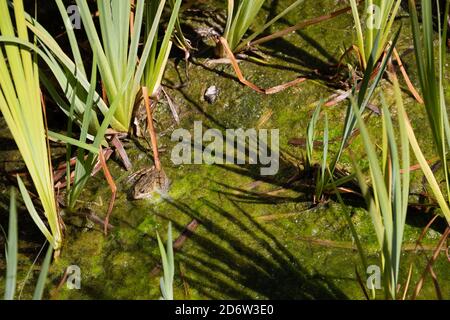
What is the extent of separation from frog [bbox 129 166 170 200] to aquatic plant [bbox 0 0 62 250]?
0.75 ft

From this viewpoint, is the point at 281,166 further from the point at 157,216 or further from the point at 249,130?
the point at 157,216

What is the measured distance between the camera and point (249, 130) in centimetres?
172

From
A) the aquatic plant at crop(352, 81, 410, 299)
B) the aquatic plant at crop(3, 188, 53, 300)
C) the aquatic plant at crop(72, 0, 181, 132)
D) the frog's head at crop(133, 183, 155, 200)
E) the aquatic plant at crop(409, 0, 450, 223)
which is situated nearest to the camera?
the aquatic plant at crop(3, 188, 53, 300)

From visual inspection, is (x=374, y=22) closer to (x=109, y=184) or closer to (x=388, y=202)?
(x=388, y=202)

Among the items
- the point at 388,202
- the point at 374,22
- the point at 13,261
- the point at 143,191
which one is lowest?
the point at 13,261

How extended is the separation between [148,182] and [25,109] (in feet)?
1.21

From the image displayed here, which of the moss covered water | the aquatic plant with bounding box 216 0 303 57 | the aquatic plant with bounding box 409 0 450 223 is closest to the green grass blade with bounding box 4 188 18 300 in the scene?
the moss covered water

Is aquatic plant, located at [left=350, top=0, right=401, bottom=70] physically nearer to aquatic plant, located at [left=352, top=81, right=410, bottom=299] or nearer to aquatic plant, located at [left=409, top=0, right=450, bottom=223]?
aquatic plant, located at [left=409, top=0, right=450, bottom=223]

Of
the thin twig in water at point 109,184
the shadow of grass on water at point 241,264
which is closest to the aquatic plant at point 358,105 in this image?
the shadow of grass on water at point 241,264

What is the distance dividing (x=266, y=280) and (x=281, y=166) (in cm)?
33

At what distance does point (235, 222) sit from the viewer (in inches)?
61.1

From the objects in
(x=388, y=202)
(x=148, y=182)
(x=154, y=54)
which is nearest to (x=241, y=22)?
(x=154, y=54)

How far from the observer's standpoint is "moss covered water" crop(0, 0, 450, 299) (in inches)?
56.8

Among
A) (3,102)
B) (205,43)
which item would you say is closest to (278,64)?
(205,43)
